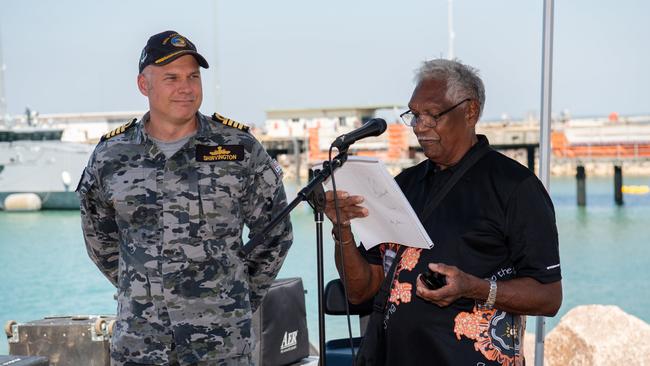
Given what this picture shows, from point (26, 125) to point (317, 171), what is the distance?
124ft

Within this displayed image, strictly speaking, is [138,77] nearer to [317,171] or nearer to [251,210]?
[251,210]

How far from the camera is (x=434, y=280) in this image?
80.0 inches

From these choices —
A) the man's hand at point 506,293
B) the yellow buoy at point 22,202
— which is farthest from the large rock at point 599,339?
the yellow buoy at point 22,202

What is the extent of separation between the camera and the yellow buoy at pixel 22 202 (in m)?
38.8

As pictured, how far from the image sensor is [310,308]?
472 inches

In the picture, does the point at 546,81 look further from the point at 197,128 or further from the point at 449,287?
the point at 449,287

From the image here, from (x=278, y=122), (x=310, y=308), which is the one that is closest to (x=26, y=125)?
(x=278, y=122)

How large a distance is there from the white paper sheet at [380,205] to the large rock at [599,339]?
3.21 m

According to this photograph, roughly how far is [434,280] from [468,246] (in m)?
0.18

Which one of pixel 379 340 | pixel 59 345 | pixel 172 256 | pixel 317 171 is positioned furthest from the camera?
pixel 59 345

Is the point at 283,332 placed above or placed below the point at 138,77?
below

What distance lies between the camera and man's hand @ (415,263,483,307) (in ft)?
6.63

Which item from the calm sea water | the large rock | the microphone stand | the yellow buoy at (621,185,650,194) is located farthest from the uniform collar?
the yellow buoy at (621,185,650,194)

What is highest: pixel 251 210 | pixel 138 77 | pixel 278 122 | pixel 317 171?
pixel 138 77
